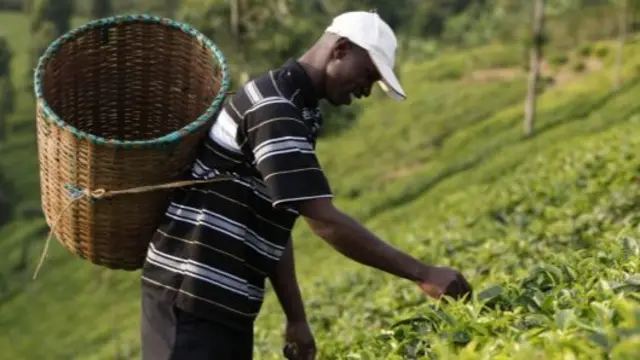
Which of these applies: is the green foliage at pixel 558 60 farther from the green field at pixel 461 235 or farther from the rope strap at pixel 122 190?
the rope strap at pixel 122 190

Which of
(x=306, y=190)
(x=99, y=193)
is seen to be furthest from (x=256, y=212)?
(x=99, y=193)

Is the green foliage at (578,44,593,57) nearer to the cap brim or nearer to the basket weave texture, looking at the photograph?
the basket weave texture

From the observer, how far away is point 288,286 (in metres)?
3.76

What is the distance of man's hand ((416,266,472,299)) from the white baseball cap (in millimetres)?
601

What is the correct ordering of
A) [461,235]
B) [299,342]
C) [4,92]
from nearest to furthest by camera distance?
1. [299,342]
2. [461,235]
3. [4,92]

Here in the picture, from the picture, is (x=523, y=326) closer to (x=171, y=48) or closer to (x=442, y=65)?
(x=171, y=48)

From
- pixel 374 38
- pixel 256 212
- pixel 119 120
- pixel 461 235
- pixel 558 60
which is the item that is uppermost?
pixel 374 38

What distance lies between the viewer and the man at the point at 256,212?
3145mm

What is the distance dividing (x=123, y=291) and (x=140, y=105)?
65.9 feet

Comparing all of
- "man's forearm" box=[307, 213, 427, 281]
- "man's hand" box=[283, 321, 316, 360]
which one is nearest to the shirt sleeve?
"man's forearm" box=[307, 213, 427, 281]

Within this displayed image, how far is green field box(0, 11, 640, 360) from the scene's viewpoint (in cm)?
283

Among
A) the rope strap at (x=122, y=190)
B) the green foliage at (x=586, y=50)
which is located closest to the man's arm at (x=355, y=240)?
the rope strap at (x=122, y=190)

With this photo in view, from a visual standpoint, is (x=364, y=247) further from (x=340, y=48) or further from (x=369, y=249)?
(x=340, y=48)

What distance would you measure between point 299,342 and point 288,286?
26 centimetres
